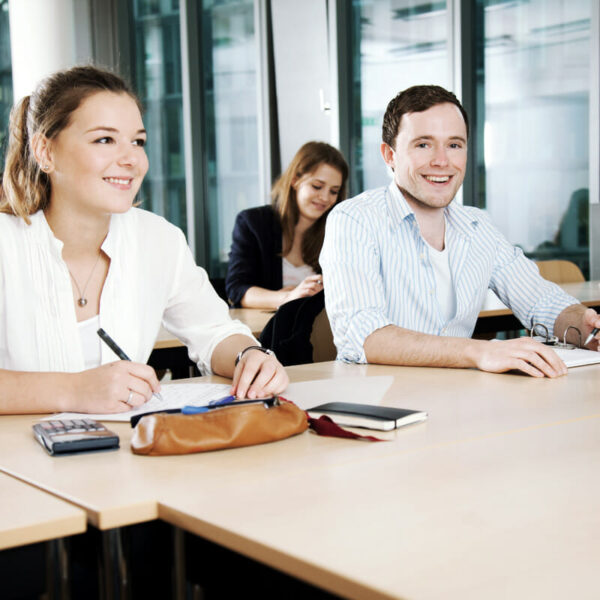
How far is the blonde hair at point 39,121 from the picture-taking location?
1.91 meters

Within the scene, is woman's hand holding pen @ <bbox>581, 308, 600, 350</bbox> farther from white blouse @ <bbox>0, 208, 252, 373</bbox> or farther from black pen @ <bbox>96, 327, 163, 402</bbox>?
black pen @ <bbox>96, 327, 163, 402</bbox>

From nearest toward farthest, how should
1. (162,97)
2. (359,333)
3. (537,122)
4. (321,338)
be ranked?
(359,333)
(321,338)
(537,122)
(162,97)

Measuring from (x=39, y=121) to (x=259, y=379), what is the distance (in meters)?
0.81

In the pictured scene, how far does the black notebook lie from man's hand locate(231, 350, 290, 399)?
0.18 meters

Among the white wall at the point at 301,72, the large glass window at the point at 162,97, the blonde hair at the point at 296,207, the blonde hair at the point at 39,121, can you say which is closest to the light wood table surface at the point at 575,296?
the blonde hair at the point at 296,207

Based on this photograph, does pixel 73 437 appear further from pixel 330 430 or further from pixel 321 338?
pixel 321 338

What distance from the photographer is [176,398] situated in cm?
167

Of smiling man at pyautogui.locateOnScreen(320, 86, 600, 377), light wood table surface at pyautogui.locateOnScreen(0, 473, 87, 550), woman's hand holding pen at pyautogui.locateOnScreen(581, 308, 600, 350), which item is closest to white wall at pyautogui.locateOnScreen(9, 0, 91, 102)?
smiling man at pyautogui.locateOnScreen(320, 86, 600, 377)

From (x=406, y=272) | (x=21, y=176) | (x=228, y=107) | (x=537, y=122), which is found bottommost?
(x=406, y=272)

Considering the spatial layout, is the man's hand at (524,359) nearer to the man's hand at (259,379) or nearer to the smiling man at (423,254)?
the smiling man at (423,254)

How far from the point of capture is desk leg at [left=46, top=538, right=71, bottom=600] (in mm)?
1048

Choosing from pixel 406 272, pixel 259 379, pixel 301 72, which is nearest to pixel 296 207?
pixel 406 272

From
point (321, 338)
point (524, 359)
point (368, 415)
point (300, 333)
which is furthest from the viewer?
point (321, 338)

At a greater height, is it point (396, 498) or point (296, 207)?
point (296, 207)
